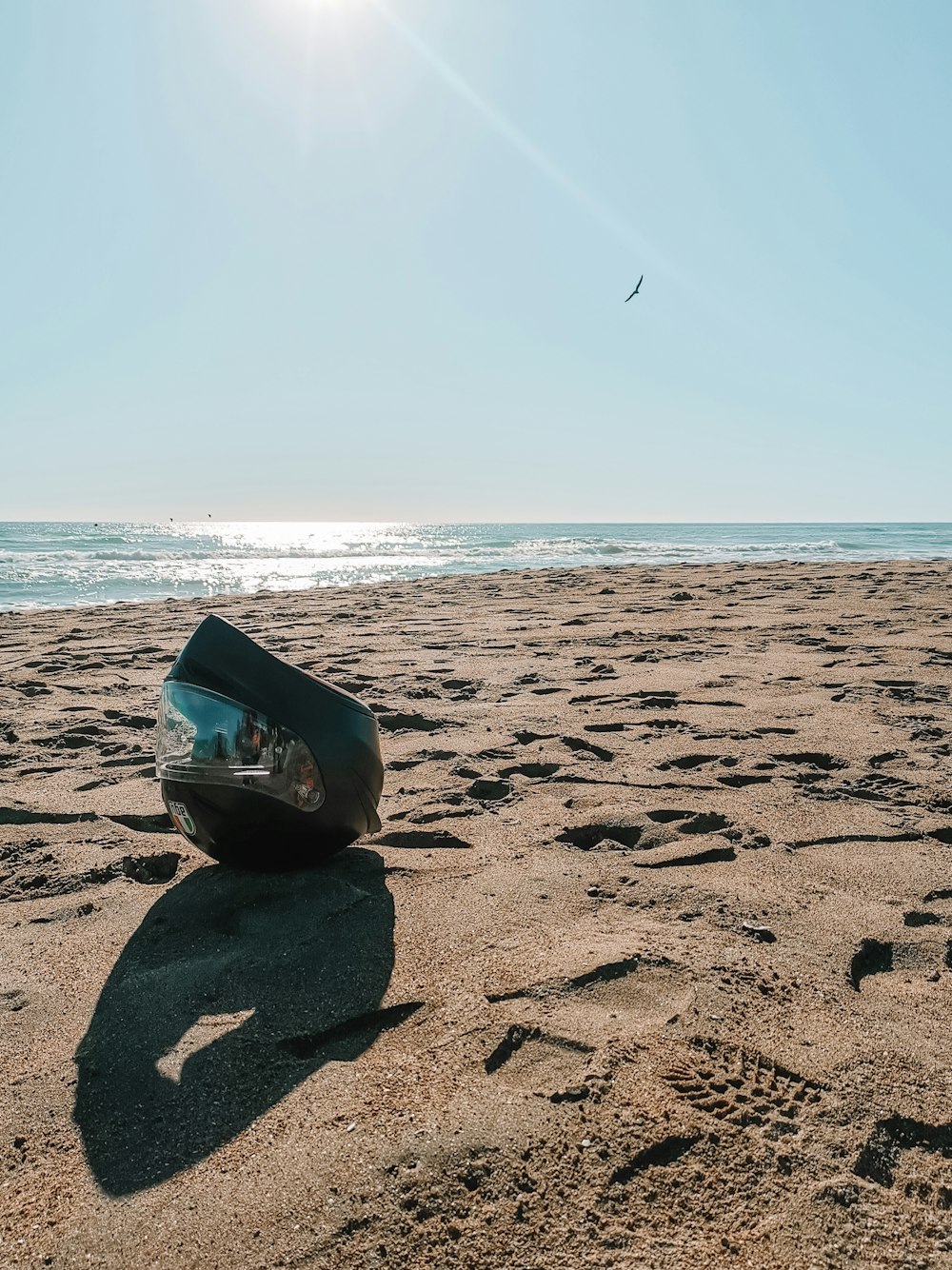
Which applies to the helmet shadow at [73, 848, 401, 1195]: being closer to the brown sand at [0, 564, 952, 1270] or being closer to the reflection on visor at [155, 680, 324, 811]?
the brown sand at [0, 564, 952, 1270]

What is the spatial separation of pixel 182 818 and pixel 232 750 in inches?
12.4

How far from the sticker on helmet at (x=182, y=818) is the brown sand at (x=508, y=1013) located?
0.21 metres

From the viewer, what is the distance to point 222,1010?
194 cm

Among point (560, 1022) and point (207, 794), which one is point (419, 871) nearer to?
point (207, 794)

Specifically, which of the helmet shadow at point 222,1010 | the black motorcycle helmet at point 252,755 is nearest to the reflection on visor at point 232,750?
the black motorcycle helmet at point 252,755

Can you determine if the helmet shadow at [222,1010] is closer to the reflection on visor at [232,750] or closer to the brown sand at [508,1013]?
the brown sand at [508,1013]

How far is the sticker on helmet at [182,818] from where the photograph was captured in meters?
2.46

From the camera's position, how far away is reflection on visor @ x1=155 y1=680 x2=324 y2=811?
2365 mm

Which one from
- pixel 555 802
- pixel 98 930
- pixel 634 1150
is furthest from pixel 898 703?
pixel 98 930

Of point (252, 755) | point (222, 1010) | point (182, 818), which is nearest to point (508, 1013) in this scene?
point (222, 1010)

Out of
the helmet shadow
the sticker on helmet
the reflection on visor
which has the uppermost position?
the reflection on visor

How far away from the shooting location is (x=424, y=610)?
400 inches

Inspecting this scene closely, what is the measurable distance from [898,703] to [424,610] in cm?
640

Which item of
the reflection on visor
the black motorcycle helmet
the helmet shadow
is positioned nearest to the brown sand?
the helmet shadow
